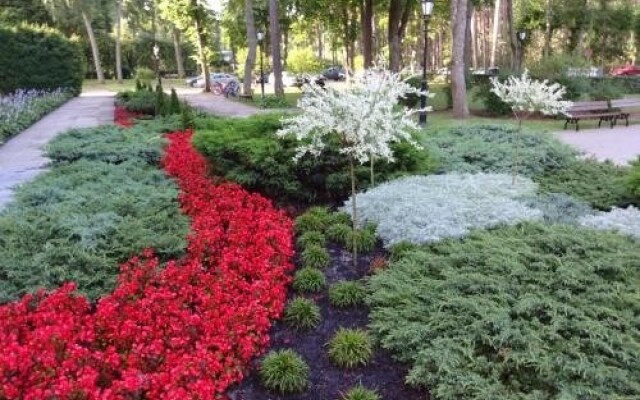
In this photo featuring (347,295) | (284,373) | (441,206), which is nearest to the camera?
(284,373)

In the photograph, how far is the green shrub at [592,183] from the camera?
6.62m

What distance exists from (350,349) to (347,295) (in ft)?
2.66

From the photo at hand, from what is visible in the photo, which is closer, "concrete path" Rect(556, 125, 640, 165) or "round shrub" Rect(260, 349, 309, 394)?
"round shrub" Rect(260, 349, 309, 394)

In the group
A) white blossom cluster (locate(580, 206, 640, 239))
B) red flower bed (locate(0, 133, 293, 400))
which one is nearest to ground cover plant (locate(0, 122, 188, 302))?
red flower bed (locate(0, 133, 293, 400))

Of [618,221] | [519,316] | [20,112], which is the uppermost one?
[20,112]

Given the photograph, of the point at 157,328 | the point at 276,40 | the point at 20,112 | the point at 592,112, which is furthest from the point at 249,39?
the point at 157,328

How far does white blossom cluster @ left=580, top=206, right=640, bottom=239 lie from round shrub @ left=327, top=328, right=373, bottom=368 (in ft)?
9.66

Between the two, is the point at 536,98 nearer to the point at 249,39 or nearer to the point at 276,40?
the point at 276,40

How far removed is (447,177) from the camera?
24.1 feet

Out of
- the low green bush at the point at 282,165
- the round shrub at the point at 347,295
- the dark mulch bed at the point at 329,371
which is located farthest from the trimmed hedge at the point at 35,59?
the dark mulch bed at the point at 329,371

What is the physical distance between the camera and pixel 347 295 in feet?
15.0

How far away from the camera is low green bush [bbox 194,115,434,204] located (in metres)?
7.15

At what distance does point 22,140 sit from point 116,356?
13.0 metres

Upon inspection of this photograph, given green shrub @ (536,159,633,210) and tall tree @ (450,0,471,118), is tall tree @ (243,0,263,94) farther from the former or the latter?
green shrub @ (536,159,633,210)
